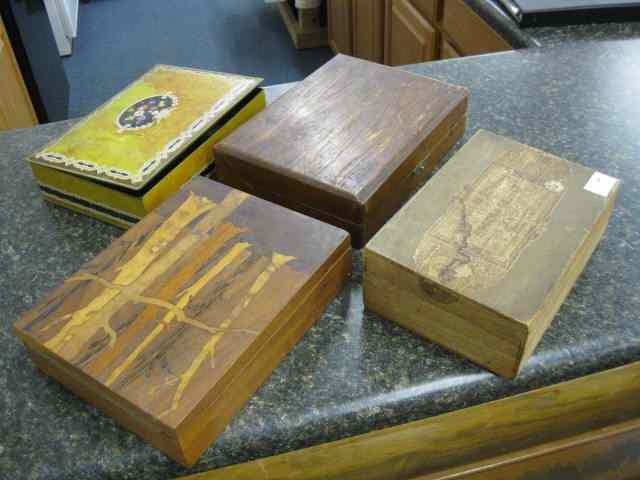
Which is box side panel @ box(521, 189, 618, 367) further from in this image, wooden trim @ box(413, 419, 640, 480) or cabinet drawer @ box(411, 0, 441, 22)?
cabinet drawer @ box(411, 0, 441, 22)

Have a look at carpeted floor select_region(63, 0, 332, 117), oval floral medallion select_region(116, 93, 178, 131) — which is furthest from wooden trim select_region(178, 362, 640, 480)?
carpeted floor select_region(63, 0, 332, 117)

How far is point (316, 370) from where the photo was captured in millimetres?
578

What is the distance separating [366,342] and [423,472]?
151 mm

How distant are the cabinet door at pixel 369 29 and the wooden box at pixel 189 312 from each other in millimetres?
1590

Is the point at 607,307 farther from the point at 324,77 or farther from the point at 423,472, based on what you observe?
the point at 324,77

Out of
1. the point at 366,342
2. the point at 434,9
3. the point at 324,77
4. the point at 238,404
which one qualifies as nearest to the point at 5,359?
the point at 238,404

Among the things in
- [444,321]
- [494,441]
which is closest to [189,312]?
[444,321]

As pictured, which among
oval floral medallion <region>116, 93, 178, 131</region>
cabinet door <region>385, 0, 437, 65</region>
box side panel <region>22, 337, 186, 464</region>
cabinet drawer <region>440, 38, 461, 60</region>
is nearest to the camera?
box side panel <region>22, 337, 186, 464</region>

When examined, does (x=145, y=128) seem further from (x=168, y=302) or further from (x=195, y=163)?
(x=168, y=302)

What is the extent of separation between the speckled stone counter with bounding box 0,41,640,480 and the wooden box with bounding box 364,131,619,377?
0.02 metres

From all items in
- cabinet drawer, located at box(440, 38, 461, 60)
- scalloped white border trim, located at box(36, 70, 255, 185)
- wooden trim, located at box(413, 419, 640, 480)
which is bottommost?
wooden trim, located at box(413, 419, 640, 480)

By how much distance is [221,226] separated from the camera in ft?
2.05

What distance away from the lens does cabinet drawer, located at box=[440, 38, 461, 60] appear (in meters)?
1.49

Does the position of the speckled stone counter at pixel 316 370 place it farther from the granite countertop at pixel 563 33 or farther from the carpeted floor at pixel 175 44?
the carpeted floor at pixel 175 44
